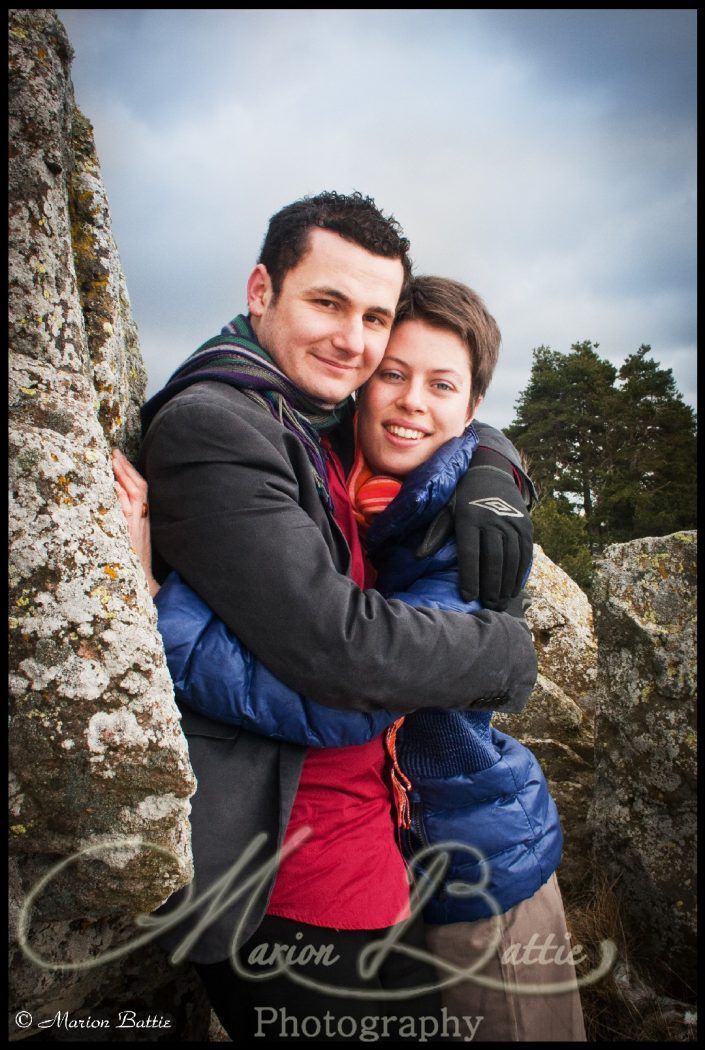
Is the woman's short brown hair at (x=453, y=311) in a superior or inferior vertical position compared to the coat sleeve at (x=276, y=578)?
superior

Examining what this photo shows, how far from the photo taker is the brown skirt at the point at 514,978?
229 centimetres

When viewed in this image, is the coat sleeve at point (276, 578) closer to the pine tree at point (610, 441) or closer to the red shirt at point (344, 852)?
the red shirt at point (344, 852)

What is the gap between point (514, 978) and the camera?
2.29 meters

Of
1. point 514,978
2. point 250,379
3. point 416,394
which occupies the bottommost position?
point 514,978

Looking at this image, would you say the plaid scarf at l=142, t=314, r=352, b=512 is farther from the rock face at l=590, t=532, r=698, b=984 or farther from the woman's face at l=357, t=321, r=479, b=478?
the rock face at l=590, t=532, r=698, b=984

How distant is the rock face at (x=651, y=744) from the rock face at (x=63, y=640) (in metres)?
3.02

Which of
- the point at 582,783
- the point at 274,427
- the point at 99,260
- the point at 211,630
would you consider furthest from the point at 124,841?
the point at 582,783

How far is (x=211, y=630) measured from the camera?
6.09 ft

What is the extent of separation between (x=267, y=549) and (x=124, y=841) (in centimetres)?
86

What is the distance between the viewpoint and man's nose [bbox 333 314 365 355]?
2406mm

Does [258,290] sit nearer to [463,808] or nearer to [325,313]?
[325,313]

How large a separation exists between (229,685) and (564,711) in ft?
13.2

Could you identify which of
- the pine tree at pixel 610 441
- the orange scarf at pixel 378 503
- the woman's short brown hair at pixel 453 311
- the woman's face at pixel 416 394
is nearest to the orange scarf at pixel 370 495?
the orange scarf at pixel 378 503

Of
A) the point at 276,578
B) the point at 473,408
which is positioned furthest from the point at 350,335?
the point at 276,578
